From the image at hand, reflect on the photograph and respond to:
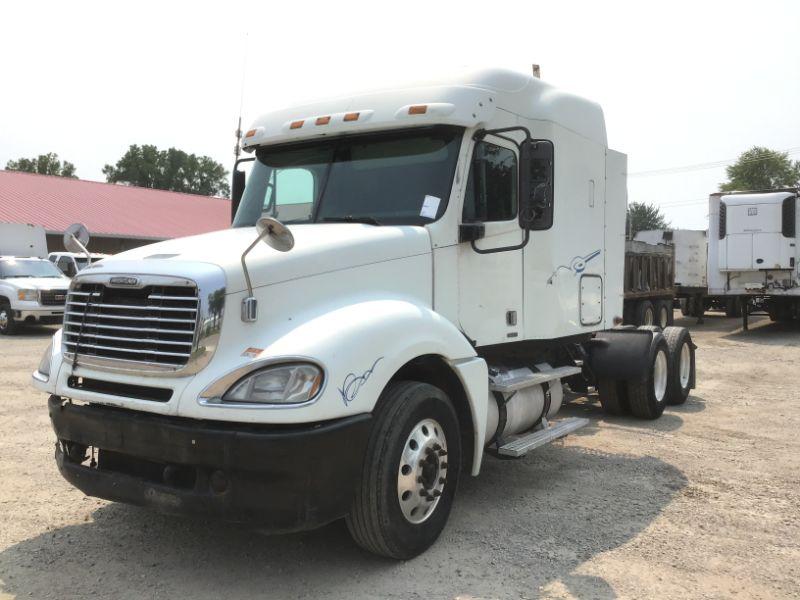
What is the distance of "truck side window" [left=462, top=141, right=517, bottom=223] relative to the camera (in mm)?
4723

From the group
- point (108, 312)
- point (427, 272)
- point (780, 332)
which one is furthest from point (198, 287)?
point (780, 332)

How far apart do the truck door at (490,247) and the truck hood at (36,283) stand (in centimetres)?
1504

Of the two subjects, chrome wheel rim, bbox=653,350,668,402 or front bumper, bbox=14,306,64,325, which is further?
front bumper, bbox=14,306,64,325

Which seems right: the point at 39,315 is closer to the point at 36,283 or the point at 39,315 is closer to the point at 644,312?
the point at 36,283

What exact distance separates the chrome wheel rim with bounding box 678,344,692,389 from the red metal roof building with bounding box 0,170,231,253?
24857 millimetres

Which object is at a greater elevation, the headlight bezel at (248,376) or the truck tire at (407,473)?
the headlight bezel at (248,376)

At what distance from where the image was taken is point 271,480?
329 centimetres

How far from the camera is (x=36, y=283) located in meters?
17.2

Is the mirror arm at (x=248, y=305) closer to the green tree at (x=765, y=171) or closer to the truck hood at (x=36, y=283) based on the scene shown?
the truck hood at (x=36, y=283)

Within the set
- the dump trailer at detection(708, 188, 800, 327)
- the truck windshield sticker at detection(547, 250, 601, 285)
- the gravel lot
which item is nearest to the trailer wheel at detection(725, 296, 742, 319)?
the dump trailer at detection(708, 188, 800, 327)

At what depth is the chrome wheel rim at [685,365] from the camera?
8797 millimetres

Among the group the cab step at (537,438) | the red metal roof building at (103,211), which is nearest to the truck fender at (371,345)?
the cab step at (537,438)

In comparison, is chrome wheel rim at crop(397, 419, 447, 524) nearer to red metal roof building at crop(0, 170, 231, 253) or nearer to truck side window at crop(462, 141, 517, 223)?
truck side window at crop(462, 141, 517, 223)

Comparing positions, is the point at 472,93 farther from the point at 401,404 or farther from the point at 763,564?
the point at 763,564
